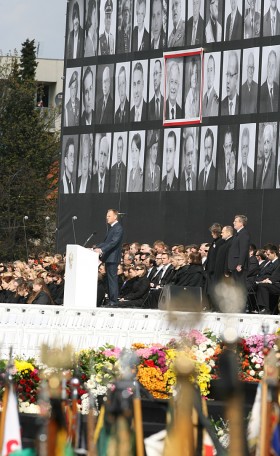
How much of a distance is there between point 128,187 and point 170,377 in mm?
21384

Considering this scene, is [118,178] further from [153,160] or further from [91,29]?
[91,29]

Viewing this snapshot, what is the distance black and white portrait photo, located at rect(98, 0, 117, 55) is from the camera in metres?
37.0

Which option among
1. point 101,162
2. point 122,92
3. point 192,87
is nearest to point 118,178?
point 101,162

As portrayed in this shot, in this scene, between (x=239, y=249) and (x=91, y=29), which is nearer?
(x=239, y=249)

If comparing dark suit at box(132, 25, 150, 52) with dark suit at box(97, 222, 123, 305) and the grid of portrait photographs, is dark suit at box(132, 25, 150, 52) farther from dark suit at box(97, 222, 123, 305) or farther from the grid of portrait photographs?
dark suit at box(97, 222, 123, 305)

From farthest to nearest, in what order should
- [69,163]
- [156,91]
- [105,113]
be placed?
1. [69,163]
2. [105,113]
3. [156,91]

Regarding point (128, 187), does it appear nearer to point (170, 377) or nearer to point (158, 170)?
point (158, 170)

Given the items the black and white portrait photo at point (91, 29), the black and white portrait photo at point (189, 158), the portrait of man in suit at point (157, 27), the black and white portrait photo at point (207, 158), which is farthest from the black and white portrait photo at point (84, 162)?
the black and white portrait photo at point (207, 158)

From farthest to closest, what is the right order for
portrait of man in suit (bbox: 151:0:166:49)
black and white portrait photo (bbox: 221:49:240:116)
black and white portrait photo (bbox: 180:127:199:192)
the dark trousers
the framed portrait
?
portrait of man in suit (bbox: 151:0:166:49) < the framed portrait < black and white portrait photo (bbox: 180:127:199:192) < black and white portrait photo (bbox: 221:49:240:116) < the dark trousers

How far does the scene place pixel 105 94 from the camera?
37.2 m

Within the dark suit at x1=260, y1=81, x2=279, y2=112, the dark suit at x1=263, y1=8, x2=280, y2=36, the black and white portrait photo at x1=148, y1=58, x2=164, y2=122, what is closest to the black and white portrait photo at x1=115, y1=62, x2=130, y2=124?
the black and white portrait photo at x1=148, y1=58, x2=164, y2=122

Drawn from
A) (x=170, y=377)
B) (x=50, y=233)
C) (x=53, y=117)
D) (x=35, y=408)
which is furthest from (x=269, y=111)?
(x=53, y=117)

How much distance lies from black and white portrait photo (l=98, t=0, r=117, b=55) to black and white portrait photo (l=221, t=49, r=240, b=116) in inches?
178

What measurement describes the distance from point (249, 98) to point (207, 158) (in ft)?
6.78
